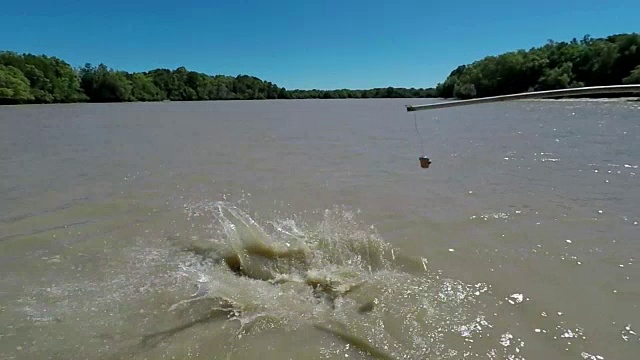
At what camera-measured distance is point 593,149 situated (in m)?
17.0

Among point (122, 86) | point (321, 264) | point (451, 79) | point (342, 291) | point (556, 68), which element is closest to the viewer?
point (342, 291)

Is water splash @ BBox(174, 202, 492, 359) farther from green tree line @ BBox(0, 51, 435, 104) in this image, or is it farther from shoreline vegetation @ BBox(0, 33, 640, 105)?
green tree line @ BBox(0, 51, 435, 104)

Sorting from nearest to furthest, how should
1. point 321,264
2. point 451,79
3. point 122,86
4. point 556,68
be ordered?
point 321,264, point 556,68, point 122,86, point 451,79

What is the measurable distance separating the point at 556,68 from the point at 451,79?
4177 centimetres

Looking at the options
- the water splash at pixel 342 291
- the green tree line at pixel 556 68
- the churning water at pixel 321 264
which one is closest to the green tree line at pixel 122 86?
the green tree line at pixel 556 68

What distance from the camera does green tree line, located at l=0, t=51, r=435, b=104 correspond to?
87375 mm

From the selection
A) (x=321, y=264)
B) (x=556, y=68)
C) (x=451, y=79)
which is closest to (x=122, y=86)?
(x=451, y=79)

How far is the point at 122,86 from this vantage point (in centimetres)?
10900

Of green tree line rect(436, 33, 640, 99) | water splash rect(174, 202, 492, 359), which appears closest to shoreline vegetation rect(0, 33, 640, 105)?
green tree line rect(436, 33, 640, 99)

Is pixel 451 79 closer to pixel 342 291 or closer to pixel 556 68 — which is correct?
pixel 556 68

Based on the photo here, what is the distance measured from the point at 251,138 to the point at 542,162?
46.5 ft

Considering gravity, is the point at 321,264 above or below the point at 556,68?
below

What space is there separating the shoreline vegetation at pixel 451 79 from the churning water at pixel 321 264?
6160 cm

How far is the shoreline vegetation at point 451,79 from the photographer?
79.8 m
